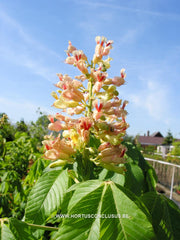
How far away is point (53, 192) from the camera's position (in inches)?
38.4

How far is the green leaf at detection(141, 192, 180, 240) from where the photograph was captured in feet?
2.60

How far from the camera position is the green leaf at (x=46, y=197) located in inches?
36.5

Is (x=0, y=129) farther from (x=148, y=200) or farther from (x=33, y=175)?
(x=148, y=200)

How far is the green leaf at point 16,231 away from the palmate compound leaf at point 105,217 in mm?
314

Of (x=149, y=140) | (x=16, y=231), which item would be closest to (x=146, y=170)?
(x=16, y=231)

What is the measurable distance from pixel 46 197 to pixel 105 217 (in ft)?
1.41

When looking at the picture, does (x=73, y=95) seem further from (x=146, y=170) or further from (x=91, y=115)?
(x=146, y=170)

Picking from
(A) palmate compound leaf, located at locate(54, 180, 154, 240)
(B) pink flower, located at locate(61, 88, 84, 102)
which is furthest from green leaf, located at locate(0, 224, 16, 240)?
(B) pink flower, located at locate(61, 88, 84, 102)

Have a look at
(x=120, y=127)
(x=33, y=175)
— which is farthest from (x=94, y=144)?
(x=33, y=175)

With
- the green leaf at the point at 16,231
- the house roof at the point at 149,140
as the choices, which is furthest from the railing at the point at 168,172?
the house roof at the point at 149,140

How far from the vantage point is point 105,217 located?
0.64 metres

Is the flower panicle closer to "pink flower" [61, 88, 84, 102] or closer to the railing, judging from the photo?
"pink flower" [61, 88, 84, 102]

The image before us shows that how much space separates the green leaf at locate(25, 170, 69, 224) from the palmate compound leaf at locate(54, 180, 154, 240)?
0.89ft

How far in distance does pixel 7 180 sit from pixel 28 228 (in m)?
2.33
